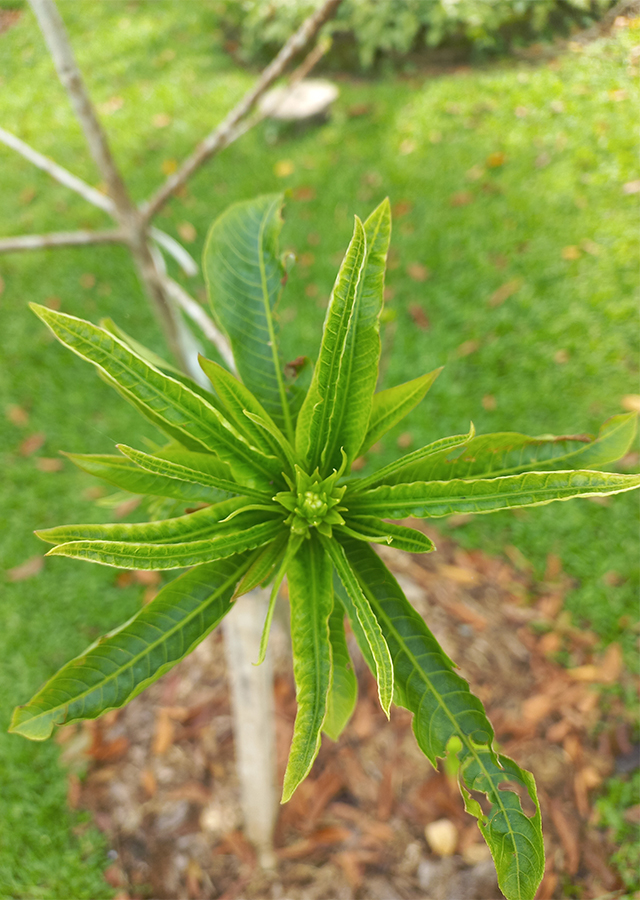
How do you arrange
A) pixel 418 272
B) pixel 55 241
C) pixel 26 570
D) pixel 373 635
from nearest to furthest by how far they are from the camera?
pixel 373 635 → pixel 55 241 → pixel 26 570 → pixel 418 272

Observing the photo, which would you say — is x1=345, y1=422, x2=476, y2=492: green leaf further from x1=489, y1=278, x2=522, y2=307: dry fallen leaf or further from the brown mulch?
x1=489, y1=278, x2=522, y2=307: dry fallen leaf

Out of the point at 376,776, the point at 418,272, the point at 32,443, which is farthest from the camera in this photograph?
the point at 418,272

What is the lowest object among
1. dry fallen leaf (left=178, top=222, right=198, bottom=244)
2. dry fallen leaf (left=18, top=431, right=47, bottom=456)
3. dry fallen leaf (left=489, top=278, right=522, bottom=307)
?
dry fallen leaf (left=489, top=278, right=522, bottom=307)

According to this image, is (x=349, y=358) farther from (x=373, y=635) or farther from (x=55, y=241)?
(x=55, y=241)

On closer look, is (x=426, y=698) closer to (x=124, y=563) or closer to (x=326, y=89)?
(x=124, y=563)

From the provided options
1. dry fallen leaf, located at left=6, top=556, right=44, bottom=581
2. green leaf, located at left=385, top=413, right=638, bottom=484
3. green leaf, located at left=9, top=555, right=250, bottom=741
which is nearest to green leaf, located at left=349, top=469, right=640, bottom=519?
green leaf, located at left=385, top=413, right=638, bottom=484

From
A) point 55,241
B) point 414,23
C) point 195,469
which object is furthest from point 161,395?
point 414,23

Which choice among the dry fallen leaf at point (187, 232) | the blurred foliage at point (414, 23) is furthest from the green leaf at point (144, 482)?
the dry fallen leaf at point (187, 232)
